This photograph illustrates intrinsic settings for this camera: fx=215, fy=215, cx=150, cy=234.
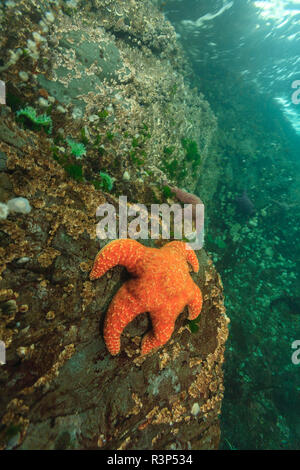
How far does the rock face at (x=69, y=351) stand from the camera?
227 cm

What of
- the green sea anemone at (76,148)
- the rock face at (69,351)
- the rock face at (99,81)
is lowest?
the rock face at (69,351)

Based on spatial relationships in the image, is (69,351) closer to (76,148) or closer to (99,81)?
(76,148)

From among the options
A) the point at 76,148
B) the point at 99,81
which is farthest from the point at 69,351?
the point at 99,81

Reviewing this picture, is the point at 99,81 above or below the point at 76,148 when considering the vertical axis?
above

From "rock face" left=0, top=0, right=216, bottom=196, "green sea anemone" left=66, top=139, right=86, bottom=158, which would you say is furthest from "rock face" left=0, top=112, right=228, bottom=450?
"rock face" left=0, top=0, right=216, bottom=196

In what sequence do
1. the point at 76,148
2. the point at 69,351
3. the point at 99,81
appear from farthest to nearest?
1. the point at 99,81
2. the point at 76,148
3. the point at 69,351

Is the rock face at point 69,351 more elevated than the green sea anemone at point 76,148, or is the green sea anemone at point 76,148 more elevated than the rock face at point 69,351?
the green sea anemone at point 76,148

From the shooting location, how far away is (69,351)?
8.56 feet

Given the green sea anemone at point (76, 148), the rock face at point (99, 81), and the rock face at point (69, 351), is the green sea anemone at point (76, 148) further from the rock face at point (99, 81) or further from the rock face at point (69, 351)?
the rock face at point (69, 351)

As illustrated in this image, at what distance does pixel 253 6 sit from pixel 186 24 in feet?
10.1

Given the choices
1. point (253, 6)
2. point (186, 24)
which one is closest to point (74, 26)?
point (186, 24)

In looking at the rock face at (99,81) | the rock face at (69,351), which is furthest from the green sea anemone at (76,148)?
the rock face at (69,351)

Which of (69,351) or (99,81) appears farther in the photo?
(99,81)

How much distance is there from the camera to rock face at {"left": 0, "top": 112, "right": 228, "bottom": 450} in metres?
2.27
